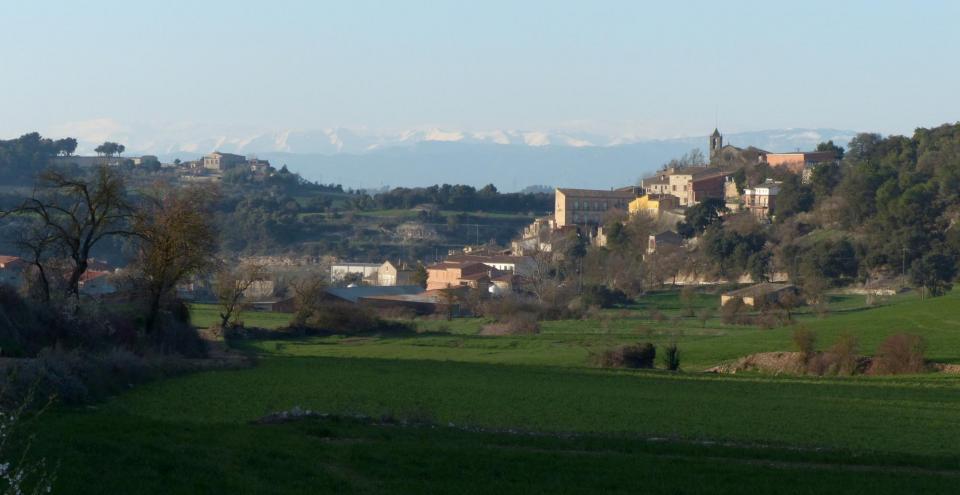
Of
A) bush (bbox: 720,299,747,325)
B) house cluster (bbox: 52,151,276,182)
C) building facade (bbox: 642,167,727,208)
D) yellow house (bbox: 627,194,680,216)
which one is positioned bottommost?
bush (bbox: 720,299,747,325)

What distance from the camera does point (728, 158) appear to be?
14450 centimetres

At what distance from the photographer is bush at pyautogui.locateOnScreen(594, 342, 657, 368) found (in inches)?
1592

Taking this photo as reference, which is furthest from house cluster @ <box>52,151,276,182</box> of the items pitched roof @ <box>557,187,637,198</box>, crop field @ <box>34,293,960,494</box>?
crop field @ <box>34,293,960,494</box>

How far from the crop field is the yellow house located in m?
74.4

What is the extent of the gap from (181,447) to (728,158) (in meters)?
135

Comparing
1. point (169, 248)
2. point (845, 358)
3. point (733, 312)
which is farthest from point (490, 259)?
point (169, 248)

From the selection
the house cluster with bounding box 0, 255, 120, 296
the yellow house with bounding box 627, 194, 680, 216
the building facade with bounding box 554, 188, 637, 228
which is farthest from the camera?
the building facade with bounding box 554, 188, 637, 228

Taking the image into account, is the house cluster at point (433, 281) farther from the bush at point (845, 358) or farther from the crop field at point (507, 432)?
the crop field at point (507, 432)

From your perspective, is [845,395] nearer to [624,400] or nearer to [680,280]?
[624,400]

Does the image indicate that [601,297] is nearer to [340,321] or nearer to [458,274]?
[458,274]

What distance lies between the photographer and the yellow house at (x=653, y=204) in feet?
376

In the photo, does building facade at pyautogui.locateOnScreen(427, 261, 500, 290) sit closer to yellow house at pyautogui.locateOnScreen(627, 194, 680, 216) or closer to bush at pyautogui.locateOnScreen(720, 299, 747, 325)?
bush at pyautogui.locateOnScreen(720, 299, 747, 325)

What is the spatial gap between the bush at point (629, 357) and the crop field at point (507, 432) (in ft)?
8.54

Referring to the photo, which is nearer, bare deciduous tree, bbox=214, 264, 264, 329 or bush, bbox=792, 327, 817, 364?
bush, bbox=792, 327, 817, 364
